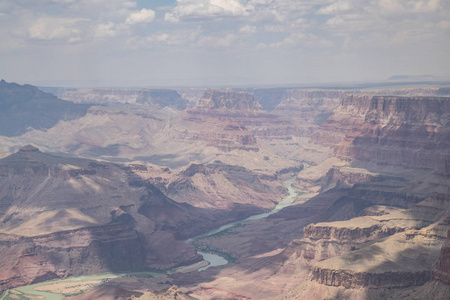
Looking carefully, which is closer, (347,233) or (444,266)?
(444,266)

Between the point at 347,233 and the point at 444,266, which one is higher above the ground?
the point at 444,266

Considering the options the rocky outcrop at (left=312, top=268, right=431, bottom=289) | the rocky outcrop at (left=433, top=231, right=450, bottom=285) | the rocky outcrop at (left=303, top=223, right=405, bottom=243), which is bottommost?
the rocky outcrop at (left=303, top=223, right=405, bottom=243)

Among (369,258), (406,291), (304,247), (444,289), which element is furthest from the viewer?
(304,247)

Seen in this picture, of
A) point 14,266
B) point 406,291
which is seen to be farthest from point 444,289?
point 14,266

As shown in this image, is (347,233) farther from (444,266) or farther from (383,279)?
(444,266)

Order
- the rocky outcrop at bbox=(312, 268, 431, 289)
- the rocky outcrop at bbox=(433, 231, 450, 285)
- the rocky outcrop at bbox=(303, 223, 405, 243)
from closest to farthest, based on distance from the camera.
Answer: the rocky outcrop at bbox=(433, 231, 450, 285) < the rocky outcrop at bbox=(312, 268, 431, 289) < the rocky outcrop at bbox=(303, 223, 405, 243)

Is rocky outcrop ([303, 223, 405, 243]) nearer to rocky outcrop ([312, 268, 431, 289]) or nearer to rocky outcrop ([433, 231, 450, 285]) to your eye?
rocky outcrop ([312, 268, 431, 289])

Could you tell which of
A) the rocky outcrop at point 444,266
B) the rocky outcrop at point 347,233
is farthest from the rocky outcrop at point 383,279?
the rocky outcrop at point 347,233


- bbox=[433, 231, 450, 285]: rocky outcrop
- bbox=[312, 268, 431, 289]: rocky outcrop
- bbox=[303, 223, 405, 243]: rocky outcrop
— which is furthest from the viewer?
bbox=[303, 223, 405, 243]: rocky outcrop

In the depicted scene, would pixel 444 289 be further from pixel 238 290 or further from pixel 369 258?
pixel 238 290

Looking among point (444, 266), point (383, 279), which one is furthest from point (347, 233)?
point (444, 266)

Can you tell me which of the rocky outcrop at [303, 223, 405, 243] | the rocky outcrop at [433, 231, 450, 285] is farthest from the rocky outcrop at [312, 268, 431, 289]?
the rocky outcrop at [303, 223, 405, 243]
